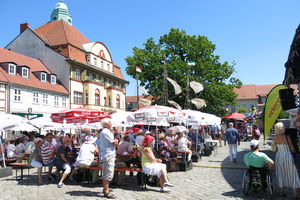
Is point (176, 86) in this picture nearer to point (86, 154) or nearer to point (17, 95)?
point (17, 95)

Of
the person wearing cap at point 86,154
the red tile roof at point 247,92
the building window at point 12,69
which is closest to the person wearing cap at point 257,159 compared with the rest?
the person wearing cap at point 86,154

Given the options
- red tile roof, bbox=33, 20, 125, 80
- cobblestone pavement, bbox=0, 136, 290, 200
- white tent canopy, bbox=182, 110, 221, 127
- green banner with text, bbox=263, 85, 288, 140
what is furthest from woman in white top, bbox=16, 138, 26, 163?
red tile roof, bbox=33, 20, 125, 80

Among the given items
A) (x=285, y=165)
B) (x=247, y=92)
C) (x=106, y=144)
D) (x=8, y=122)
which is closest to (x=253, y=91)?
(x=247, y=92)

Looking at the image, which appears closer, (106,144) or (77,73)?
(106,144)

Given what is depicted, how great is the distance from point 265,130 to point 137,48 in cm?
2856

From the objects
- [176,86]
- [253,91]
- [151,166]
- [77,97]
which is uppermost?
[253,91]

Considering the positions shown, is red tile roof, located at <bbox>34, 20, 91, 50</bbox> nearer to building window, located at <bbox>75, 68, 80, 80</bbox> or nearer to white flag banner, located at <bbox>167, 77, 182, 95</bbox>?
building window, located at <bbox>75, 68, 80, 80</bbox>

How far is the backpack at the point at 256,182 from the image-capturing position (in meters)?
6.25

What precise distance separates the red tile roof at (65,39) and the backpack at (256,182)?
1254 inches

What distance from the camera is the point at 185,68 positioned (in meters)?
32.7

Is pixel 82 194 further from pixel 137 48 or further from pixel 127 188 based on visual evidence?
pixel 137 48

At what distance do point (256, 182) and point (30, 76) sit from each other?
29500 mm

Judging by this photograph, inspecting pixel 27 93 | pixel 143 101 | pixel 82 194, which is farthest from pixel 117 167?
pixel 27 93

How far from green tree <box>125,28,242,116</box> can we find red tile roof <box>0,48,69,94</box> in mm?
10454
